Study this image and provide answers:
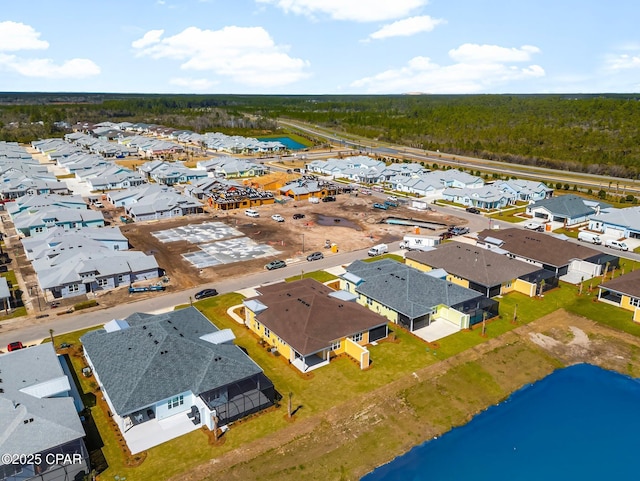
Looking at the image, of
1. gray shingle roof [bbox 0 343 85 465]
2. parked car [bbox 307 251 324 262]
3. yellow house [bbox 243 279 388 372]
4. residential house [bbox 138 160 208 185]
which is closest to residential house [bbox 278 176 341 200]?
residential house [bbox 138 160 208 185]

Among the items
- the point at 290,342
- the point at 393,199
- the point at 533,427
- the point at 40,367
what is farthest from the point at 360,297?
the point at 393,199

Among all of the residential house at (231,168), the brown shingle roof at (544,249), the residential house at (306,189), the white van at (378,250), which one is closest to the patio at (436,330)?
the white van at (378,250)

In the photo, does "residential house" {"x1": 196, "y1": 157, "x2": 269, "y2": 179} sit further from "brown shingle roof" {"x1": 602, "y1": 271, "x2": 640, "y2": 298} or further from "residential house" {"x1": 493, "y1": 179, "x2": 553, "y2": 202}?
"brown shingle roof" {"x1": 602, "y1": 271, "x2": 640, "y2": 298}

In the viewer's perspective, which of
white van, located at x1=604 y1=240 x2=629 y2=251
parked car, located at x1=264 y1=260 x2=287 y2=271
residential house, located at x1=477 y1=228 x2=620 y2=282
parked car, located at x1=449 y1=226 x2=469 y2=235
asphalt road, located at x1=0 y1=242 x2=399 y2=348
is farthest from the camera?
parked car, located at x1=449 y1=226 x2=469 y2=235

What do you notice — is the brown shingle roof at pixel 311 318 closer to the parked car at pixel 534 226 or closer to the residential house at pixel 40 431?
the residential house at pixel 40 431

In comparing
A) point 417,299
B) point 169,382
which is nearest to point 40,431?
point 169,382

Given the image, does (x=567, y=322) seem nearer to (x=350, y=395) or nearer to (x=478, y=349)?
(x=478, y=349)
